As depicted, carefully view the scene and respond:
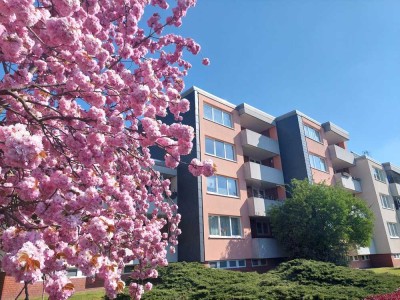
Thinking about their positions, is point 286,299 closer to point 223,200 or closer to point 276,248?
point 223,200

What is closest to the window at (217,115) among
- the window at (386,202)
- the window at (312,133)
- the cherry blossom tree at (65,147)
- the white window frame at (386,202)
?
the window at (312,133)

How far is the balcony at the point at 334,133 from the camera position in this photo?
3083 cm

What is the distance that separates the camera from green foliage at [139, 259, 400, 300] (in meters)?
8.01

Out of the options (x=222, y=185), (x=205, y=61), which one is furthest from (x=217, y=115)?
(x=205, y=61)

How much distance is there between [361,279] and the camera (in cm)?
999

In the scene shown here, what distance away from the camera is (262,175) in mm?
23500

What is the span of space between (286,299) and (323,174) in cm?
2264

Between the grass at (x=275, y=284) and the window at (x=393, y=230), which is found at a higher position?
the window at (x=393, y=230)

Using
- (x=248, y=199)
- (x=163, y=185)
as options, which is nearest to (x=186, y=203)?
(x=248, y=199)

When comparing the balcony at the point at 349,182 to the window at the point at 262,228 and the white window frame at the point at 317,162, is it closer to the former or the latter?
the white window frame at the point at 317,162

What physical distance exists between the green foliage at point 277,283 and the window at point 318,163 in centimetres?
1681

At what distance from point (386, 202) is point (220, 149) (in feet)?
73.2

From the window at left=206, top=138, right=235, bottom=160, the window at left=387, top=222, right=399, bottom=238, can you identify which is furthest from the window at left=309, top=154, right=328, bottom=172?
the window at left=387, top=222, right=399, bottom=238

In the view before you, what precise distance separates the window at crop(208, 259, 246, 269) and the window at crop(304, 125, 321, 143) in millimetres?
13272
